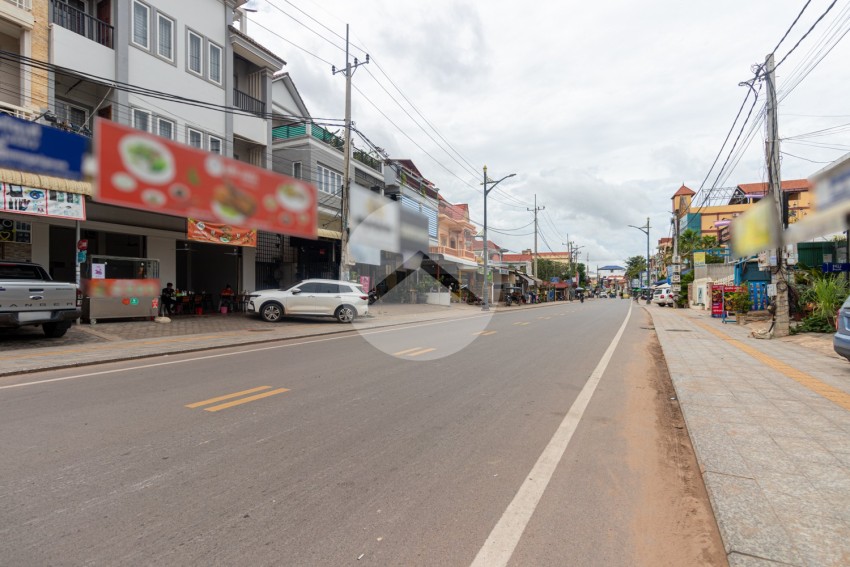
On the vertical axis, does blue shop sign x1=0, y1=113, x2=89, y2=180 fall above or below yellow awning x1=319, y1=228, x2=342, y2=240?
below

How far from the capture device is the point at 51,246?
1639cm

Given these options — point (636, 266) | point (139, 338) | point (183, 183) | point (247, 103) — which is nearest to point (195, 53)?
point (247, 103)

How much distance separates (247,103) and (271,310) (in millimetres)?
9489

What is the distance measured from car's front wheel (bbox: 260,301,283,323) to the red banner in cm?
271

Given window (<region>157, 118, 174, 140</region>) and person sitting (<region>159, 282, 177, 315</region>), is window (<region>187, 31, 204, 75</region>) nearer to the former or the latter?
window (<region>157, 118, 174, 140</region>)

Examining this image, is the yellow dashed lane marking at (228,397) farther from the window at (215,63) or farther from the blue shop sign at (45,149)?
the window at (215,63)

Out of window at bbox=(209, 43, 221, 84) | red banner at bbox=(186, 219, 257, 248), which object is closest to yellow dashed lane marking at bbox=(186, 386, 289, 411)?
red banner at bbox=(186, 219, 257, 248)

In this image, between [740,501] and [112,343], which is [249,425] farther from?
[112,343]

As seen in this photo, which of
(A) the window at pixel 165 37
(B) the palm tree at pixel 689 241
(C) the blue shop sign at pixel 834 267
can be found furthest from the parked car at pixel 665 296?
(A) the window at pixel 165 37

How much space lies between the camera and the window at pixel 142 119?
1495 centimetres

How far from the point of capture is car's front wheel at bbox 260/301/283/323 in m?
16.8

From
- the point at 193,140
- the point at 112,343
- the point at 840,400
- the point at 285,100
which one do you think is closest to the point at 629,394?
the point at 840,400

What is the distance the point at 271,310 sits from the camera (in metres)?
16.8

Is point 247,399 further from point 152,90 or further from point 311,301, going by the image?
point 152,90
